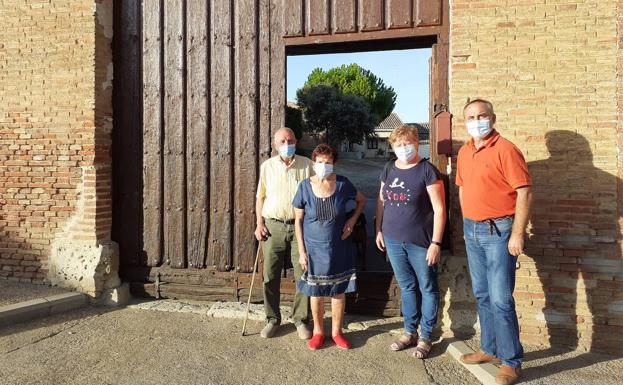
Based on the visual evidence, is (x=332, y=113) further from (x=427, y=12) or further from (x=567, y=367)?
(x=567, y=367)

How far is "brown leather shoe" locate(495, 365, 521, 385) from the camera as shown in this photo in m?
2.82

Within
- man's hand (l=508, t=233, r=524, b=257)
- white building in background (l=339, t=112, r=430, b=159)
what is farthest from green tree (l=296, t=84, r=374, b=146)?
man's hand (l=508, t=233, r=524, b=257)

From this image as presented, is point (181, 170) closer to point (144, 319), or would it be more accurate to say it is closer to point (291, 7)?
point (144, 319)

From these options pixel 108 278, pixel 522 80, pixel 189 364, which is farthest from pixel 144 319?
pixel 522 80

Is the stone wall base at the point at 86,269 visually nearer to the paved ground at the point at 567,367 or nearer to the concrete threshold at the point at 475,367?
the concrete threshold at the point at 475,367

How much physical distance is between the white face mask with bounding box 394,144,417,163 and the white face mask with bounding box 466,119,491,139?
46 centimetres

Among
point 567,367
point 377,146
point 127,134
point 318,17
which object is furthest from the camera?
point 377,146

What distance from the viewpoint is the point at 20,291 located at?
429 cm

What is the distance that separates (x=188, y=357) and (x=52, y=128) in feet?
9.67

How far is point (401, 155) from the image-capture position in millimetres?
3268

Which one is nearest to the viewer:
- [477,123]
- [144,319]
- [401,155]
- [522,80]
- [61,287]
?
[477,123]

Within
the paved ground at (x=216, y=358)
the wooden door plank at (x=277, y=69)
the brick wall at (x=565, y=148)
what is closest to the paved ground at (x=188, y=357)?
the paved ground at (x=216, y=358)

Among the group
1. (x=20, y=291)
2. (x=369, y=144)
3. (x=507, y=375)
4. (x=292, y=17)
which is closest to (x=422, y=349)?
(x=507, y=375)

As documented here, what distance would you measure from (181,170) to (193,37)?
1443 millimetres
